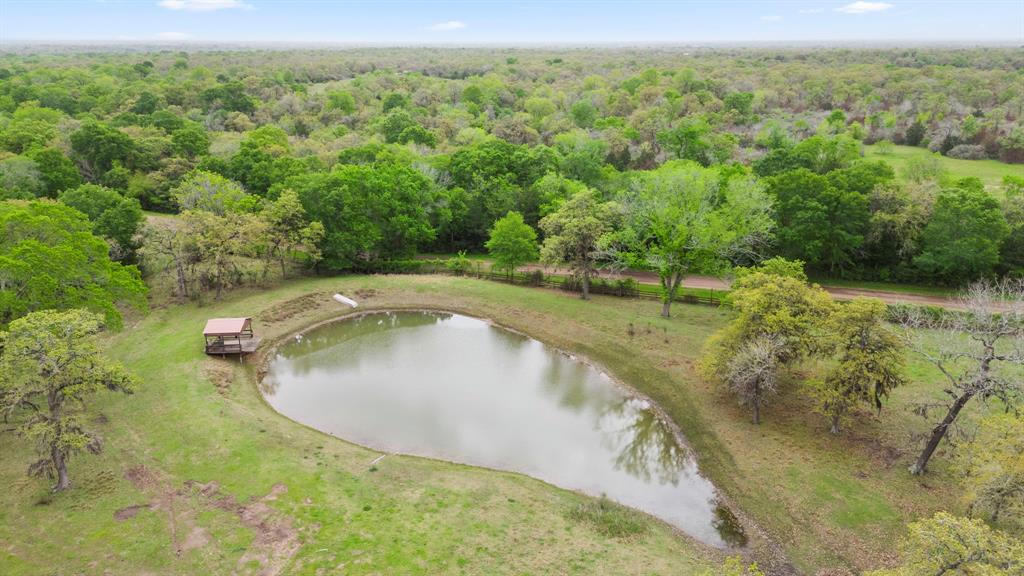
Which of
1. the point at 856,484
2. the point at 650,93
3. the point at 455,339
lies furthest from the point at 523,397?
the point at 650,93

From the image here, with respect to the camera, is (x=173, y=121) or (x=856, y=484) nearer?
(x=856, y=484)

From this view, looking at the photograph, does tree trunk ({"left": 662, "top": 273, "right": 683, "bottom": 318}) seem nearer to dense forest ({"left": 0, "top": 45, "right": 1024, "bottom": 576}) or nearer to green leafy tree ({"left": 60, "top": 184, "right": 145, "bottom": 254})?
dense forest ({"left": 0, "top": 45, "right": 1024, "bottom": 576})

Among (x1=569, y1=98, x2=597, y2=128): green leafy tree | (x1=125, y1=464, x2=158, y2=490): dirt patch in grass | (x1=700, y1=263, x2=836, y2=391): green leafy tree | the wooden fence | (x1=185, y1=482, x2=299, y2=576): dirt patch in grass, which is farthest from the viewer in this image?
(x1=569, y1=98, x2=597, y2=128): green leafy tree

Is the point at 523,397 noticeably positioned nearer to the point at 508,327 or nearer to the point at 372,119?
the point at 508,327

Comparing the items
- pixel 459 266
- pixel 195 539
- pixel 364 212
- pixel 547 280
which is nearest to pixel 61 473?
pixel 195 539

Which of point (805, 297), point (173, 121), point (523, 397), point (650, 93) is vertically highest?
point (650, 93)

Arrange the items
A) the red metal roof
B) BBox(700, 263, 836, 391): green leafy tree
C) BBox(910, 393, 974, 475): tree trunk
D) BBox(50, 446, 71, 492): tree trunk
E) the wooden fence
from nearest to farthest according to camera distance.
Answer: BBox(50, 446, 71, 492): tree trunk < BBox(910, 393, 974, 475): tree trunk < BBox(700, 263, 836, 391): green leafy tree < the red metal roof < the wooden fence

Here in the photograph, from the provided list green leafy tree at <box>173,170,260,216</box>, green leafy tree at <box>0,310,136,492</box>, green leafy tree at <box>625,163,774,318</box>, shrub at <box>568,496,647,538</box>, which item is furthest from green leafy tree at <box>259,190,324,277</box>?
shrub at <box>568,496,647,538</box>
